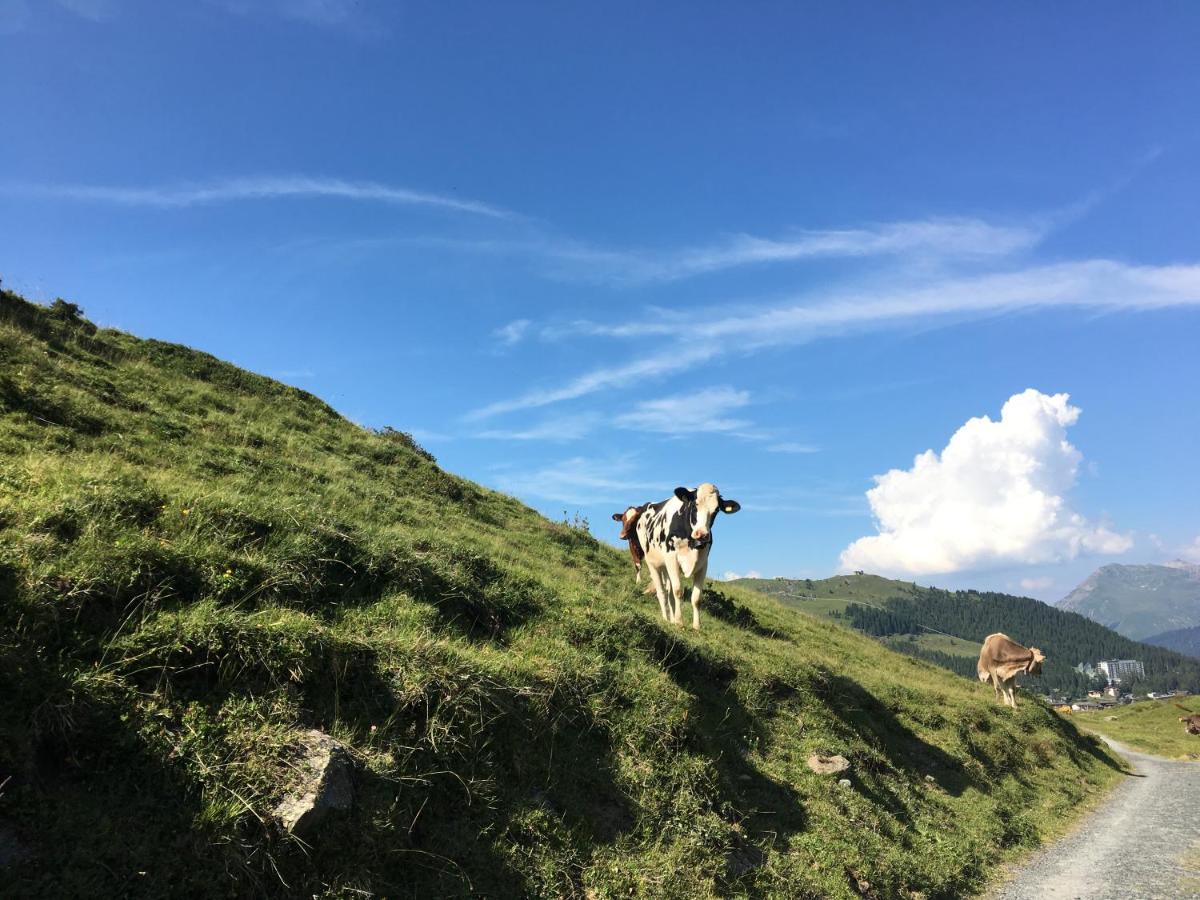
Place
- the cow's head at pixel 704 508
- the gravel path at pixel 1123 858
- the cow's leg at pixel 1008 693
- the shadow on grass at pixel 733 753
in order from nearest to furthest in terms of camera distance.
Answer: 1. the shadow on grass at pixel 733 753
2. the gravel path at pixel 1123 858
3. the cow's head at pixel 704 508
4. the cow's leg at pixel 1008 693

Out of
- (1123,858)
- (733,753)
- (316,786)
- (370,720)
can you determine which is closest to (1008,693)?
(1123,858)

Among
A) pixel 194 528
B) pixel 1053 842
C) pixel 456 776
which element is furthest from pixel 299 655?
pixel 1053 842

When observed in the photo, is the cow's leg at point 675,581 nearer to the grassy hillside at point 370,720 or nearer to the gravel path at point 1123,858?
the grassy hillside at point 370,720

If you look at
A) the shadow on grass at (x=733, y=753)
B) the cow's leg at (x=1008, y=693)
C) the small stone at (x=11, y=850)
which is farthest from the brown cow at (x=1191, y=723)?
the small stone at (x=11, y=850)

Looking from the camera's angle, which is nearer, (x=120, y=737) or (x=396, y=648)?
(x=120, y=737)

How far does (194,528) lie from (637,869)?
613 cm

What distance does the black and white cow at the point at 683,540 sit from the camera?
14.5 meters

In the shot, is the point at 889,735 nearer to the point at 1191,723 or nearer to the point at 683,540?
the point at 683,540

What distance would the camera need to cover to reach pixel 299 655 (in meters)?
6.09

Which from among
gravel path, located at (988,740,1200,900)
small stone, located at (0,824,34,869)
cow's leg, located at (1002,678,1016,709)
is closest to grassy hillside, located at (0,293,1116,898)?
small stone, located at (0,824,34,869)

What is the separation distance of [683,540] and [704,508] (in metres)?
1.09

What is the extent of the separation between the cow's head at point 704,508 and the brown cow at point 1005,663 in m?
17.3

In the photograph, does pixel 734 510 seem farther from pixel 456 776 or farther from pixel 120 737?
pixel 120 737

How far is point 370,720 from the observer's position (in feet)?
20.0
